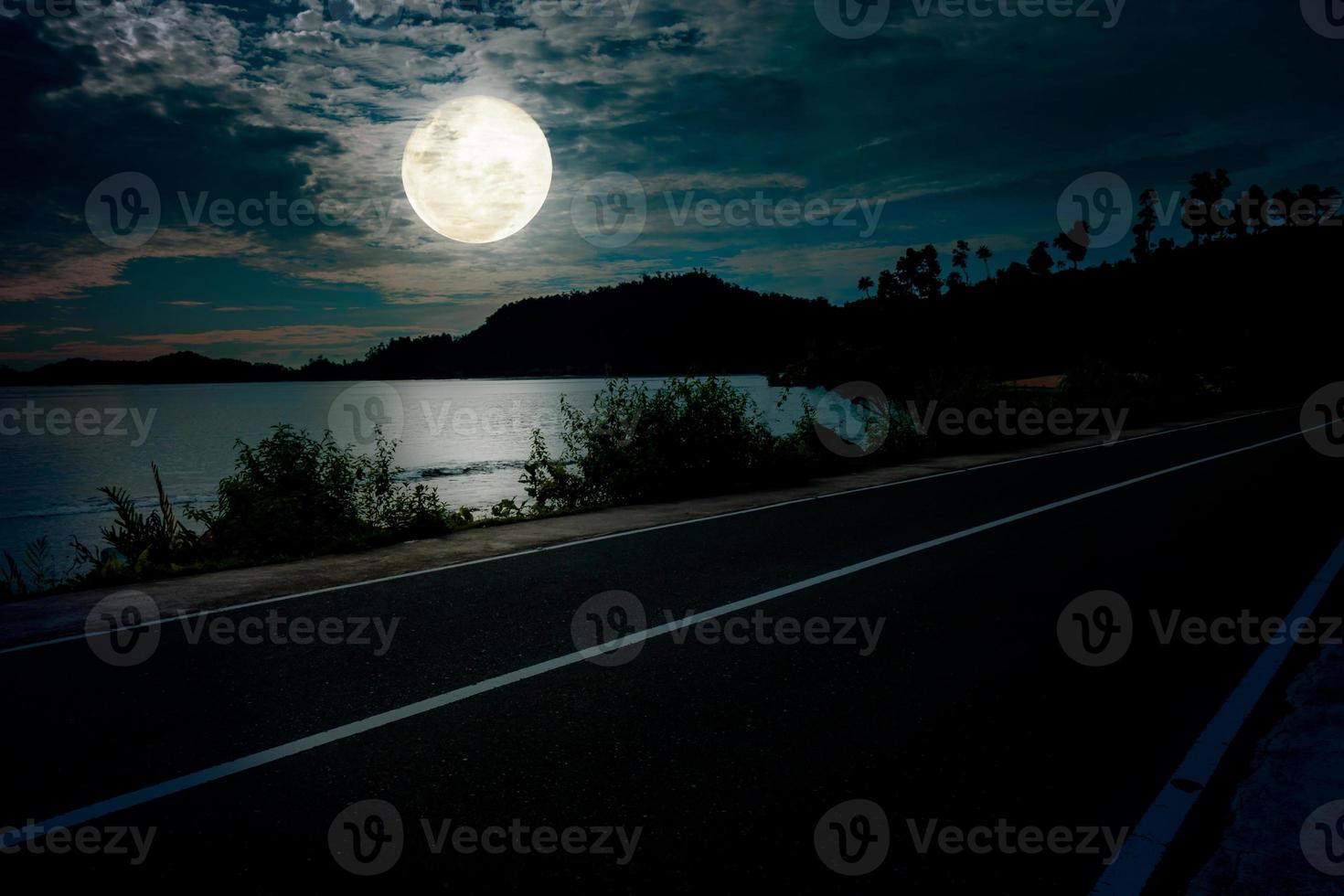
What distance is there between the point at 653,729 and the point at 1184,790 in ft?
8.73

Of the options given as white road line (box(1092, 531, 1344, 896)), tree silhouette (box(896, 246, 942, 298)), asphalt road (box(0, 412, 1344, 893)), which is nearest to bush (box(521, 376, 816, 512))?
asphalt road (box(0, 412, 1344, 893))

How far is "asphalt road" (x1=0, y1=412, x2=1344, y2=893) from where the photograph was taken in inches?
119

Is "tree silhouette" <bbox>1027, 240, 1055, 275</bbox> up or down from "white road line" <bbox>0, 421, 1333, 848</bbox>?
up

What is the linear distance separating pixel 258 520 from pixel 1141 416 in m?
28.6

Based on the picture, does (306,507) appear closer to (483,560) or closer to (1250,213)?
(483,560)

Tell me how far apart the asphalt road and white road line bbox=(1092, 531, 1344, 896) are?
0.27 feet

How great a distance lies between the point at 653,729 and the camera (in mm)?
4098

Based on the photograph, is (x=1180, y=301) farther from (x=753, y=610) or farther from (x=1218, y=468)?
(x=753, y=610)

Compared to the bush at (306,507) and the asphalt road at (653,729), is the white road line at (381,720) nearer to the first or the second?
the asphalt road at (653,729)

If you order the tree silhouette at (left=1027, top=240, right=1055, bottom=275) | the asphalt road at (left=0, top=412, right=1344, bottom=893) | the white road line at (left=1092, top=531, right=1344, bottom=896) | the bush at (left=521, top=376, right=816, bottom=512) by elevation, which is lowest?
the white road line at (left=1092, top=531, right=1344, bottom=896)

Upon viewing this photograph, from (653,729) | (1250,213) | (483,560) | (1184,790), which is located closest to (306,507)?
(483,560)

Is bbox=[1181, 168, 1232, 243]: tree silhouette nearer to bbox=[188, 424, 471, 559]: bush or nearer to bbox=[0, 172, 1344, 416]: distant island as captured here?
bbox=[0, 172, 1344, 416]: distant island

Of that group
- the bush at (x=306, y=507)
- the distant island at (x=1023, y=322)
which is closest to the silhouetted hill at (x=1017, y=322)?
the distant island at (x=1023, y=322)

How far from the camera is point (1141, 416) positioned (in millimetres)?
26359
